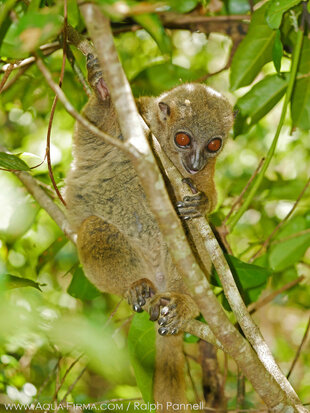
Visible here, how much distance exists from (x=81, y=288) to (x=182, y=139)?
140 cm

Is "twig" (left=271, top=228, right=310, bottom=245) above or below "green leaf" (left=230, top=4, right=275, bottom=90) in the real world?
below

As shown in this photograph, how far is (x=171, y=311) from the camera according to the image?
297 centimetres

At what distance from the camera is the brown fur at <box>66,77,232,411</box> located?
3.23m

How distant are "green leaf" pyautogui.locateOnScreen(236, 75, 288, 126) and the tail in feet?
6.04

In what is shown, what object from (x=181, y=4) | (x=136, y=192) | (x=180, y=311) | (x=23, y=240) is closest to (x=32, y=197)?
(x=23, y=240)

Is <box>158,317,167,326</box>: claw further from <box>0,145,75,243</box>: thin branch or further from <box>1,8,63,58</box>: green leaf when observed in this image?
<box>1,8,63,58</box>: green leaf

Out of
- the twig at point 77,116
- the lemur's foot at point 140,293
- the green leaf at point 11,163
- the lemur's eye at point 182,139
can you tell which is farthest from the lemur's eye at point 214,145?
the twig at point 77,116

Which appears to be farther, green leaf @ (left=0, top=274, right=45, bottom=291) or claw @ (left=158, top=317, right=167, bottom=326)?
claw @ (left=158, top=317, right=167, bottom=326)

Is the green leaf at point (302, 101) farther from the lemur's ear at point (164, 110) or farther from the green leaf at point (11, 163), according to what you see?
the green leaf at point (11, 163)

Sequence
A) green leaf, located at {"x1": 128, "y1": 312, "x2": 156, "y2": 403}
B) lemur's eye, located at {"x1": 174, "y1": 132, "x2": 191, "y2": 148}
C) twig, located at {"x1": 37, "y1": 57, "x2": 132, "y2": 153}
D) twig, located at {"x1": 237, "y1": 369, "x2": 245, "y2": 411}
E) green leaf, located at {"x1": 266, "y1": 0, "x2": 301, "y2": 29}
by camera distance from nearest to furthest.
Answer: twig, located at {"x1": 37, "y1": 57, "x2": 132, "y2": 153} → green leaf, located at {"x1": 266, "y1": 0, "x2": 301, "y2": 29} → green leaf, located at {"x1": 128, "y1": 312, "x2": 156, "y2": 403} → lemur's eye, located at {"x1": 174, "y1": 132, "x2": 191, "y2": 148} → twig, located at {"x1": 237, "y1": 369, "x2": 245, "y2": 411}

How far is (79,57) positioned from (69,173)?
0.94 meters

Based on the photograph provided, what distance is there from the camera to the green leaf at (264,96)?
3617 mm

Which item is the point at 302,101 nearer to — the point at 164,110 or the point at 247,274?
the point at 164,110

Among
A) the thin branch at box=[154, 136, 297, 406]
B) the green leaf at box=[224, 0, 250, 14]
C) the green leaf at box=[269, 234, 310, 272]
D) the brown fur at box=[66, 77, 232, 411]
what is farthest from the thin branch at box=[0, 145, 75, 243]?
the green leaf at box=[224, 0, 250, 14]
